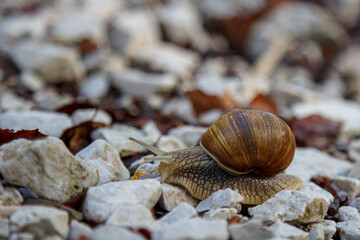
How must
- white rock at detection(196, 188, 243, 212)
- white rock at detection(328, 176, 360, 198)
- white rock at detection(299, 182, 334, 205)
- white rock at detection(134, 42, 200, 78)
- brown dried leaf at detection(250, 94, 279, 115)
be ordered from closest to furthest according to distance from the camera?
1. white rock at detection(196, 188, 243, 212)
2. white rock at detection(299, 182, 334, 205)
3. white rock at detection(328, 176, 360, 198)
4. brown dried leaf at detection(250, 94, 279, 115)
5. white rock at detection(134, 42, 200, 78)

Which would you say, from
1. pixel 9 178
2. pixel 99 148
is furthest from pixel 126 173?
pixel 9 178

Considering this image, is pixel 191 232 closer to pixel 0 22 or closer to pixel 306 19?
pixel 0 22

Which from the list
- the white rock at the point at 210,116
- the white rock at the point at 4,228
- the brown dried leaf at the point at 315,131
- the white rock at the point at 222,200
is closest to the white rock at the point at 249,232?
the white rock at the point at 222,200

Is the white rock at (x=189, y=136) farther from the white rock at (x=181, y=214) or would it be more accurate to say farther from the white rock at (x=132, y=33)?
the white rock at (x=132, y=33)

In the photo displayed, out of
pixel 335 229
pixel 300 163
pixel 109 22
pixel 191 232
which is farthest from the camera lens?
pixel 109 22

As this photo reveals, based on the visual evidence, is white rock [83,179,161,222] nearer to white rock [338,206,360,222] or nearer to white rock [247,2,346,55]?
white rock [338,206,360,222]

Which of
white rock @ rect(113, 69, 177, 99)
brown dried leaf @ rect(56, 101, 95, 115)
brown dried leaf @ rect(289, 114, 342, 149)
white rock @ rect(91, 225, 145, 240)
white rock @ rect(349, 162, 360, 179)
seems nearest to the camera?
white rock @ rect(91, 225, 145, 240)

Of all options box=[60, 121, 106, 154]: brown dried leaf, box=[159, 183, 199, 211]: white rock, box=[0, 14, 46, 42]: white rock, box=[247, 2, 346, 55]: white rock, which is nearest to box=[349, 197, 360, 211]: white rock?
box=[159, 183, 199, 211]: white rock

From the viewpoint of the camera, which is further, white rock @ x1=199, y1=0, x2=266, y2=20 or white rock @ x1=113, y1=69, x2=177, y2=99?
white rock @ x1=199, y1=0, x2=266, y2=20
